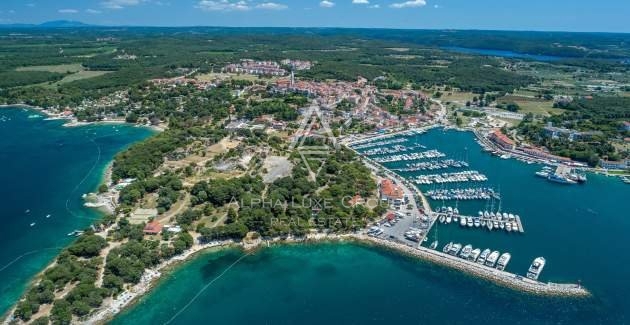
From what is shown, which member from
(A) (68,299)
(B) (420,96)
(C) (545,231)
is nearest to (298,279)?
(A) (68,299)

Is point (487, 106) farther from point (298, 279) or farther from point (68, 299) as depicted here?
point (68, 299)

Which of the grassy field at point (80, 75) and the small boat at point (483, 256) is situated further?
the grassy field at point (80, 75)

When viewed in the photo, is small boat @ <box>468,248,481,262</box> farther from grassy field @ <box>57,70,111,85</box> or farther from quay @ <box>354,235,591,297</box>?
grassy field @ <box>57,70,111,85</box>

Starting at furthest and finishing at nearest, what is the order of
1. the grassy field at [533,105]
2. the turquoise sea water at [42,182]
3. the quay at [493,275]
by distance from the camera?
1. the grassy field at [533,105]
2. the turquoise sea water at [42,182]
3. the quay at [493,275]

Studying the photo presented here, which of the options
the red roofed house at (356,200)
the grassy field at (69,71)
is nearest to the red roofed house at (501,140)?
the red roofed house at (356,200)

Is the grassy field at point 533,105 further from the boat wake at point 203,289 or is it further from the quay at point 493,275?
the boat wake at point 203,289

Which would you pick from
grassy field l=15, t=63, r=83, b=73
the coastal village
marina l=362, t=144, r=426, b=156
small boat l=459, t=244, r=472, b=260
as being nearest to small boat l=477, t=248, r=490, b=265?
the coastal village
